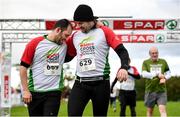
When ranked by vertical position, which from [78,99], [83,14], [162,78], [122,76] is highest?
[83,14]

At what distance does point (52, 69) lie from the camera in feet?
26.5

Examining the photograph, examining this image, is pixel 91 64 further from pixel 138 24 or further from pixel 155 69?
pixel 138 24

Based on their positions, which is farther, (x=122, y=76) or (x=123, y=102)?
(x=123, y=102)

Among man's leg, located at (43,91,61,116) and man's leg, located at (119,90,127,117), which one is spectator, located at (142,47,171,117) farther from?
man's leg, located at (43,91,61,116)

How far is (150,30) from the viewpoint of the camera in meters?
28.0

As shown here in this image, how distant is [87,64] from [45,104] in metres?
0.77

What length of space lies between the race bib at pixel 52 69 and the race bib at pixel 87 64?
33 cm

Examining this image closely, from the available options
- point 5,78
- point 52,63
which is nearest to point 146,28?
point 5,78

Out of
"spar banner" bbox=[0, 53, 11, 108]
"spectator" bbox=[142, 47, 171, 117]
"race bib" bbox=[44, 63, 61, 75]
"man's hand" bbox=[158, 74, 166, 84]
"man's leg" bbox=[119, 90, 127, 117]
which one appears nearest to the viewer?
"race bib" bbox=[44, 63, 61, 75]

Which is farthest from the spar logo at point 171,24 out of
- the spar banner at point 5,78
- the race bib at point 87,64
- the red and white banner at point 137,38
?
the race bib at point 87,64

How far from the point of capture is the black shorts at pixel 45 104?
7.98 meters

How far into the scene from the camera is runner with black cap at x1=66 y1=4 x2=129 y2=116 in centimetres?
796

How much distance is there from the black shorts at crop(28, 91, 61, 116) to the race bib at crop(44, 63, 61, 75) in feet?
0.86

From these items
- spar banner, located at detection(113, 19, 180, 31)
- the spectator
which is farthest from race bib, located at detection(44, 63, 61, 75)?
spar banner, located at detection(113, 19, 180, 31)
